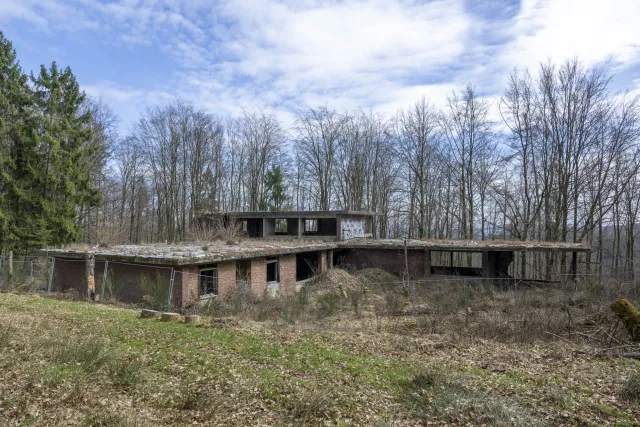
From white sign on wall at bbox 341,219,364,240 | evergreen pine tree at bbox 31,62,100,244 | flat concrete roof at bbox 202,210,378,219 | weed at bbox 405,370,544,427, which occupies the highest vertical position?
evergreen pine tree at bbox 31,62,100,244

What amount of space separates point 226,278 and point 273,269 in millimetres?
5143

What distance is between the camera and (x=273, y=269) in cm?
2178

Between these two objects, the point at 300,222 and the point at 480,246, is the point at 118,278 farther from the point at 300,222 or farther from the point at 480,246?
the point at 480,246

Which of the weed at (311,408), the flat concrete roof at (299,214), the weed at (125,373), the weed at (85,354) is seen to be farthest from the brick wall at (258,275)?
the weed at (311,408)

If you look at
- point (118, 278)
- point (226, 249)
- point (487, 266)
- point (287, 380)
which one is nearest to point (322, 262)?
point (226, 249)

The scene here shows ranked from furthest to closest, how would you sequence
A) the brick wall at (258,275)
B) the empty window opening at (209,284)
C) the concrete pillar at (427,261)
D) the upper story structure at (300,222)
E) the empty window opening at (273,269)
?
1. the upper story structure at (300,222)
2. the concrete pillar at (427,261)
3. the empty window opening at (273,269)
4. the brick wall at (258,275)
5. the empty window opening at (209,284)

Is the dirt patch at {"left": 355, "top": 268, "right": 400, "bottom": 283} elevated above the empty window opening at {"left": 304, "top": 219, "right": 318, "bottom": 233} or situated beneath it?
situated beneath

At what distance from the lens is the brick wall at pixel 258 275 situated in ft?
60.8

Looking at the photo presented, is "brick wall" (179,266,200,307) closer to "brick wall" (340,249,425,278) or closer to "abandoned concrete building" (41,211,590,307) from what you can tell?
"abandoned concrete building" (41,211,590,307)

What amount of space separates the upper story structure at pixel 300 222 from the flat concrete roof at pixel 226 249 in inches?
55.9

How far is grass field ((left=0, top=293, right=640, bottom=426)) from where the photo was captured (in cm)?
540

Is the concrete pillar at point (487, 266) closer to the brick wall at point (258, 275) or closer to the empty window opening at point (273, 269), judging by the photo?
the empty window opening at point (273, 269)

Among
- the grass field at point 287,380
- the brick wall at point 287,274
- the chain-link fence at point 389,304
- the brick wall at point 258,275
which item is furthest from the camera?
the brick wall at point 287,274

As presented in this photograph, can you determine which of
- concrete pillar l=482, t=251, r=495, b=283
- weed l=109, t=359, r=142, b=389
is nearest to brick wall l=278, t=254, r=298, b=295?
concrete pillar l=482, t=251, r=495, b=283
